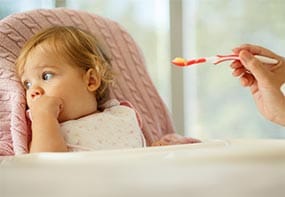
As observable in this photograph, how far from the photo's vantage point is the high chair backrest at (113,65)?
1.04 m

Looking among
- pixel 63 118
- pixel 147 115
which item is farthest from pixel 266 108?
pixel 63 118

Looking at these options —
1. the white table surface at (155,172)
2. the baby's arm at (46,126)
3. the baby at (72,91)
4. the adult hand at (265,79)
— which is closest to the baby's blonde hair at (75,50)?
the baby at (72,91)

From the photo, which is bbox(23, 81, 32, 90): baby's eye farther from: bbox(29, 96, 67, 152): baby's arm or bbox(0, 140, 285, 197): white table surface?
bbox(0, 140, 285, 197): white table surface

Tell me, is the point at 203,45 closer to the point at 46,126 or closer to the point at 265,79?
the point at 265,79

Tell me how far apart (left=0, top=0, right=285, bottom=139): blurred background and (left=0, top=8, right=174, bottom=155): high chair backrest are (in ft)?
2.33

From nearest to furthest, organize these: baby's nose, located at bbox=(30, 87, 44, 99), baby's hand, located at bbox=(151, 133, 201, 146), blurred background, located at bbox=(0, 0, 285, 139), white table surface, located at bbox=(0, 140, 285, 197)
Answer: white table surface, located at bbox=(0, 140, 285, 197) < baby's nose, located at bbox=(30, 87, 44, 99) < baby's hand, located at bbox=(151, 133, 201, 146) < blurred background, located at bbox=(0, 0, 285, 139)

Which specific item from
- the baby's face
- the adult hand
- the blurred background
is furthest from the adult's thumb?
the blurred background

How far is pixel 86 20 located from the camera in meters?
1.25

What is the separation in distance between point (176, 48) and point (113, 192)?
1.48 m

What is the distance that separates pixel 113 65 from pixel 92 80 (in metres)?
0.19

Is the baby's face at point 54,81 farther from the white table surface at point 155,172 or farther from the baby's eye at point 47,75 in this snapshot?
the white table surface at point 155,172

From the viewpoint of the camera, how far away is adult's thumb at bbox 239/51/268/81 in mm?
974

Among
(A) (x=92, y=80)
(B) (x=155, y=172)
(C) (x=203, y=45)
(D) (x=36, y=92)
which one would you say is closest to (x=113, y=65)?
(A) (x=92, y=80)

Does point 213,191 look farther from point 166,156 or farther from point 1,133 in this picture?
point 1,133
